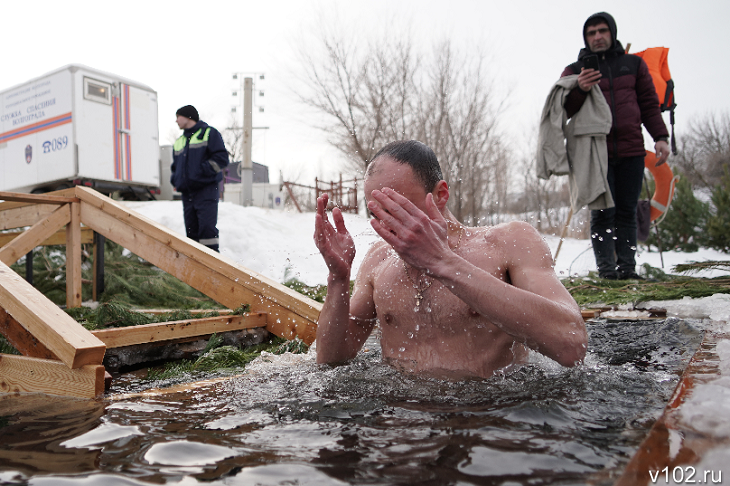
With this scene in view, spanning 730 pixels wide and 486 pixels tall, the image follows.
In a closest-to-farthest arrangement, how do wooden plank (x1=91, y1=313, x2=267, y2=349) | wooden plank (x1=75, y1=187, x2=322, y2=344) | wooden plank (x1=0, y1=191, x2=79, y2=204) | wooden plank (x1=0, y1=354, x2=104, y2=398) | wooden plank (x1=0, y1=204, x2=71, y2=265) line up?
wooden plank (x1=0, y1=354, x2=104, y2=398) → wooden plank (x1=91, y1=313, x2=267, y2=349) → wooden plank (x1=75, y1=187, x2=322, y2=344) → wooden plank (x1=0, y1=204, x2=71, y2=265) → wooden plank (x1=0, y1=191, x2=79, y2=204)

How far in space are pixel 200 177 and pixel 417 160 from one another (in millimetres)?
4909

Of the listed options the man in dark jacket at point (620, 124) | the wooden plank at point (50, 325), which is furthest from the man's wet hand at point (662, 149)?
the wooden plank at point (50, 325)

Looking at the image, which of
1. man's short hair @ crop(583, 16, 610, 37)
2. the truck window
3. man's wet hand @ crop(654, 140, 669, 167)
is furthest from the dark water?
the truck window

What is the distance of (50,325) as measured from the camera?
2064mm

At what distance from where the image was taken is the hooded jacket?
5375 mm

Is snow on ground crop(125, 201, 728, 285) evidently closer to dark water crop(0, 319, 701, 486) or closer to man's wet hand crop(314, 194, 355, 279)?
man's wet hand crop(314, 194, 355, 279)

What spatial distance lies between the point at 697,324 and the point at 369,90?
662 inches

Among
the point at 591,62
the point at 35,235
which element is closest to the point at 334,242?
the point at 35,235

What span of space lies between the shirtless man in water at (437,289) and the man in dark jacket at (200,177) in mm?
4376

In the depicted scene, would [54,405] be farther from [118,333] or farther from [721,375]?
[721,375]

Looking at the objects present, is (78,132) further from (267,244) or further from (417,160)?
(417,160)

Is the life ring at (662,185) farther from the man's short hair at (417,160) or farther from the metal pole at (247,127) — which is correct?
the metal pole at (247,127)

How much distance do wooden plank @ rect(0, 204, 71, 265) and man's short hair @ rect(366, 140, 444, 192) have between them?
3314 mm

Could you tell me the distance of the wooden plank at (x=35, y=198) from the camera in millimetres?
4121
